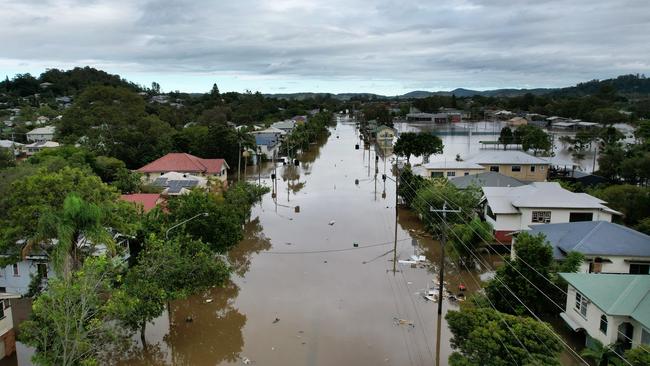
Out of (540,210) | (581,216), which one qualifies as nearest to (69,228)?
(540,210)

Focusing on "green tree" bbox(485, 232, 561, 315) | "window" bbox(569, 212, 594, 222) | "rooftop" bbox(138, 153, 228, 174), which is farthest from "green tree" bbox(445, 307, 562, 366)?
"rooftop" bbox(138, 153, 228, 174)

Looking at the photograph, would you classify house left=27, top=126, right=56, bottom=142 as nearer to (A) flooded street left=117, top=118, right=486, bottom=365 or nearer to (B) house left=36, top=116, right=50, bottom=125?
(B) house left=36, top=116, right=50, bottom=125

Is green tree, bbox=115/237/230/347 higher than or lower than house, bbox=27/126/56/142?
lower

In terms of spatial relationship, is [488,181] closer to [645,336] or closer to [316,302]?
[316,302]

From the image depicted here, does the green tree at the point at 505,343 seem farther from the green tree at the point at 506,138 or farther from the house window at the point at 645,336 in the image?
the green tree at the point at 506,138

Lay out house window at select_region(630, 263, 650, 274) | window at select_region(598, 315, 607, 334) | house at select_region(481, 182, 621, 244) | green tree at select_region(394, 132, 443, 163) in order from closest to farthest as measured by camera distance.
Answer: window at select_region(598, 315, 607, 334) → house window at select_region(630, 263, 650, 274) → house at select_region(481, 182, 621, 244) → green tree at select_region(394, 132, 443, 163)

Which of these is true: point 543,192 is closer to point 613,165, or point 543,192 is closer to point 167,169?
point 613,165

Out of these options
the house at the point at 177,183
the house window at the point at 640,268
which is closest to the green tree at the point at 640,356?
the house window at the point at 640,268
